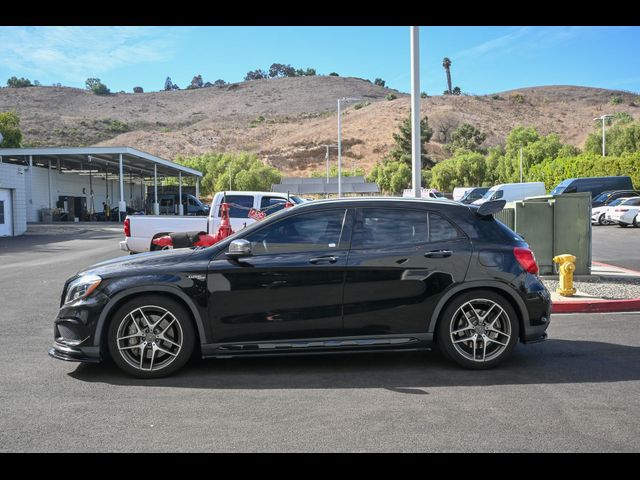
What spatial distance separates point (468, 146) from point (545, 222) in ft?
299

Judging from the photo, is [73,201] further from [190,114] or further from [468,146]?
[190,114]

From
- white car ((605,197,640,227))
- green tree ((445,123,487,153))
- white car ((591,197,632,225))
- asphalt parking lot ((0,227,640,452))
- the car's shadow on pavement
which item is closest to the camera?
asphalt parking lot ((0,227,640,452))

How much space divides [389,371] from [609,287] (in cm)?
648

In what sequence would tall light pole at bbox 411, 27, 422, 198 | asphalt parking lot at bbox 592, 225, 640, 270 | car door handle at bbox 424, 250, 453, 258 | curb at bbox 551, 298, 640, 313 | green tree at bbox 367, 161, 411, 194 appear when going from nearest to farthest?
car door handle at bbox 424, 250, 453, 258
curb at bbox 551, 298, 640, 313
tall light pole at bbox 411, 27, 422, 198
asphalt parking lot at bbox 592, 225, 640, 270
green tree at bbox 367, 161, 411, 194

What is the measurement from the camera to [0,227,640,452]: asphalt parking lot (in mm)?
4262

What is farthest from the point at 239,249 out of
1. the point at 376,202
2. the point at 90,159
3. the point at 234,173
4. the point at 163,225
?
the point at 234,173

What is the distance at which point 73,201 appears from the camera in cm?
5406

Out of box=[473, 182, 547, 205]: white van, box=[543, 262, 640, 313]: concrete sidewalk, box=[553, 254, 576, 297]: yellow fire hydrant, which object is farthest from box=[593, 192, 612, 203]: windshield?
box=[553, 254, 576, 297]: yellow fire hydrant

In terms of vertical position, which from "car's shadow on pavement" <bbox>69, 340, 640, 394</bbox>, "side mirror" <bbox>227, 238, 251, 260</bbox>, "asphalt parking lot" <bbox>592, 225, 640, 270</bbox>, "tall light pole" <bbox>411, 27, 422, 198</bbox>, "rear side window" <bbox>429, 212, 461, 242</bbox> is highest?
"tall light pole" <bbox>411, 27, 422, 198</bbox>

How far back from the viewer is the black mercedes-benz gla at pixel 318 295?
5820mm

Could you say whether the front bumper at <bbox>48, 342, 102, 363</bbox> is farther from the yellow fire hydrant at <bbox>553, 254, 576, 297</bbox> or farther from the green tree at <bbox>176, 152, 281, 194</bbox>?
the green tree at <bbox>176, 152, 281, 194</bbox>

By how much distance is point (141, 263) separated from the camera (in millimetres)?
5945

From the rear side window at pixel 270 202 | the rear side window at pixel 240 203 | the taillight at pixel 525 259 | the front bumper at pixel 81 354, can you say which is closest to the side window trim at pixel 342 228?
the front bumper at pixel 81 354
